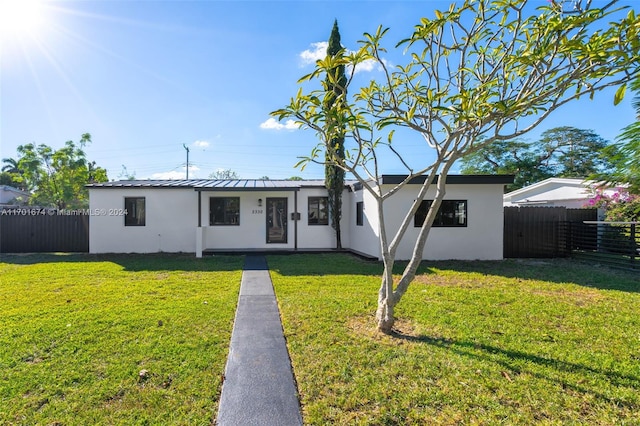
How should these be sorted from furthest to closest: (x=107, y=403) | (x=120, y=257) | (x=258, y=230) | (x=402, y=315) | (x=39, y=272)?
(x=258, y=230)
(x=120, y=257)
(x=39, y=272)
(x=402, y=315)
(x=107, y=403)

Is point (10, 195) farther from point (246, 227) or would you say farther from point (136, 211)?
point (246, 227)

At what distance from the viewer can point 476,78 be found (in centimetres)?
401

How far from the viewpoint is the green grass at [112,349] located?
252 centimetres

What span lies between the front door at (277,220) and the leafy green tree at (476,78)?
8.10 metres

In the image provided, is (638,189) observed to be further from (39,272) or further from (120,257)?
(120,257)

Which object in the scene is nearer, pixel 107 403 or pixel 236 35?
pixel 107 403

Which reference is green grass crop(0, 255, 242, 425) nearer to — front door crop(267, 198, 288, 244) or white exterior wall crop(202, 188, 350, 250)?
white exterior wall crop(202, 188, 350, 250)

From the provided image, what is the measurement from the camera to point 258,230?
12.7 m

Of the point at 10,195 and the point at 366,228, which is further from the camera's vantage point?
the point at 10,195

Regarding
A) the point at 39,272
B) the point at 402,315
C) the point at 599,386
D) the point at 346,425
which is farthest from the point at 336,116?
the point at 39,272

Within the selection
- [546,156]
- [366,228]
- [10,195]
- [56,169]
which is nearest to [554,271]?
[366,228]

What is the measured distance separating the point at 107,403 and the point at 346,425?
193cm

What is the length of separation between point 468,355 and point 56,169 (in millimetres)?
25120

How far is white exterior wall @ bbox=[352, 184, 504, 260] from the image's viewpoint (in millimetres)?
10359
